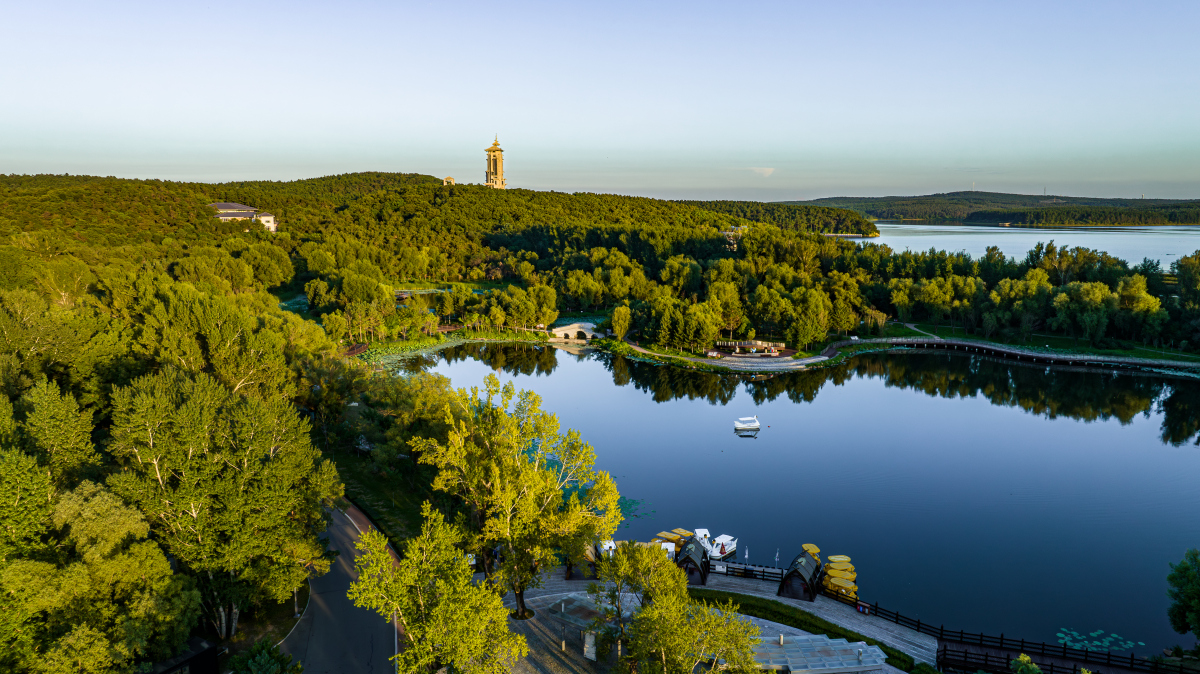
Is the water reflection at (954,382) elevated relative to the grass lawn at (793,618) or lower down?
lower down

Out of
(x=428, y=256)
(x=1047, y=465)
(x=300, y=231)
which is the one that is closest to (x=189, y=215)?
(x=300, y=231)

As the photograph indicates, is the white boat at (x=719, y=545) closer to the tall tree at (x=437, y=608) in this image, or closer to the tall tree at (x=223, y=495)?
the tall tree at (x=437, y=608)

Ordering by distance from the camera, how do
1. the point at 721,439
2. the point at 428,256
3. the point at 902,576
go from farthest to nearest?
the point at 428,256 → the point at 721,439 → the point at 902,576

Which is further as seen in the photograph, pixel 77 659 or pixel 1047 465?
pixel 1047 465

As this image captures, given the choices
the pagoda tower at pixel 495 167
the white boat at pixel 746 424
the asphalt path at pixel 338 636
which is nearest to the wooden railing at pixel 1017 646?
the asphalt path at pixel 338 636

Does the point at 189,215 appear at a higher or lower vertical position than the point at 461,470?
higher

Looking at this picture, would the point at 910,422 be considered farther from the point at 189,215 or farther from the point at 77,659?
the point at 189,215

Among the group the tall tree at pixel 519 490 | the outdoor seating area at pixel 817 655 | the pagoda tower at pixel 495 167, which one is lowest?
the outdoor seating area at pixel 817 655
